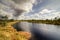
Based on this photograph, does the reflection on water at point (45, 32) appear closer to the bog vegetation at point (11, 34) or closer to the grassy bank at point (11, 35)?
the bog vegetation at point (11, 34)

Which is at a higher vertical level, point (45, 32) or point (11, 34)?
point (11, 34)

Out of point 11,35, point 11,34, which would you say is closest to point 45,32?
point 11,34

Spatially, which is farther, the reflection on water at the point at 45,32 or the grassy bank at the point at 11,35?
the reflection on water at the point at 45,32

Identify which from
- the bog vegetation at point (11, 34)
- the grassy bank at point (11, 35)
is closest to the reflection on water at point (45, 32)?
the bog vegetation at point (11, 34)

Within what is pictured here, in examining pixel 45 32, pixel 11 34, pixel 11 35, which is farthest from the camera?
pixel 45 32

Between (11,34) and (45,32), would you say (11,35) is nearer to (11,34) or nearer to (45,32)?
(11,34)

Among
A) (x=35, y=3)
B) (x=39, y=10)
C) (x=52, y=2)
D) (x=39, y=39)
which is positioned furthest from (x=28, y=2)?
(x=39, y=39)

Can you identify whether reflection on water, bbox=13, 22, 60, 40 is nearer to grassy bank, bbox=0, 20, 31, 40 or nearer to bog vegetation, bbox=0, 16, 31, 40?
bog vegetation, bbox=0, 16, 31, 40

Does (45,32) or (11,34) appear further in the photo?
(45,32)

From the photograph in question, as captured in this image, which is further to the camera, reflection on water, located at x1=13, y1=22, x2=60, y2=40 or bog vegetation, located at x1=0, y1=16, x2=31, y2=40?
reflection on water, located at x1=13, y1=22, x2=60, y2=40

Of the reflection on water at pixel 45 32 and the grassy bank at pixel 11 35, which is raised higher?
the grassy bank at pixel 11 35

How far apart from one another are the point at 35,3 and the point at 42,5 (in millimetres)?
810

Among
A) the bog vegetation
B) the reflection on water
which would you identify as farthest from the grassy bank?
the reflection on water

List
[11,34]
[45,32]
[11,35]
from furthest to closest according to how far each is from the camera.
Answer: [45,32]
[11,34]
[11,35]
